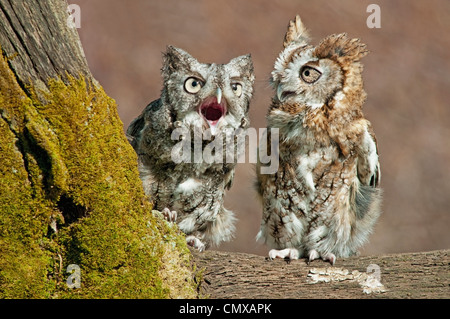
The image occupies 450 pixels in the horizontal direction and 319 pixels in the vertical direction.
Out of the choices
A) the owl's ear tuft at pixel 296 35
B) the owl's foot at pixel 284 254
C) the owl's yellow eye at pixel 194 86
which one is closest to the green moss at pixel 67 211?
the owl's foot at pixel 284 254

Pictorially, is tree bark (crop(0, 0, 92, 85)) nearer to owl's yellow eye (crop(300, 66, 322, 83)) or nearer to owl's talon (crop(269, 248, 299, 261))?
owl's talon (crop(269, 248, 299, 261))

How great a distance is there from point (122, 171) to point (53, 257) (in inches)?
19.6

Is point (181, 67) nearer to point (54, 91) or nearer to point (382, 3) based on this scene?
point (54, 91)

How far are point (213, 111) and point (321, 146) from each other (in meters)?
0.70

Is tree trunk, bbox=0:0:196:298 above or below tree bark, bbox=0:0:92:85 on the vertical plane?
below

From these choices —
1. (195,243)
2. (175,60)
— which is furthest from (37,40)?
(195,243)

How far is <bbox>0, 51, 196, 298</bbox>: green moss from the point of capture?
272 centimetres

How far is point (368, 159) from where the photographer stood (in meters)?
3.93

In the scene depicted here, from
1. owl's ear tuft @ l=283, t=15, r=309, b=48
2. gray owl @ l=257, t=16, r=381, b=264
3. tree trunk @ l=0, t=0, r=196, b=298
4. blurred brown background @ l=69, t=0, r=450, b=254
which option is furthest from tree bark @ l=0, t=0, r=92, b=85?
blurred brown background @ l=69, t=0, r=450, b=254

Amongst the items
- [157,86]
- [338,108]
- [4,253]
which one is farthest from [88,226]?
[157,86]

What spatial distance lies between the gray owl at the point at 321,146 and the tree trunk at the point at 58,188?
123 centimetres

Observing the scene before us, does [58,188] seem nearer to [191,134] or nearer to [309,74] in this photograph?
[191,134]

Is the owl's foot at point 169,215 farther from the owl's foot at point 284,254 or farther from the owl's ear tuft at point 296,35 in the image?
the owl's ear tuft at point 296,35
